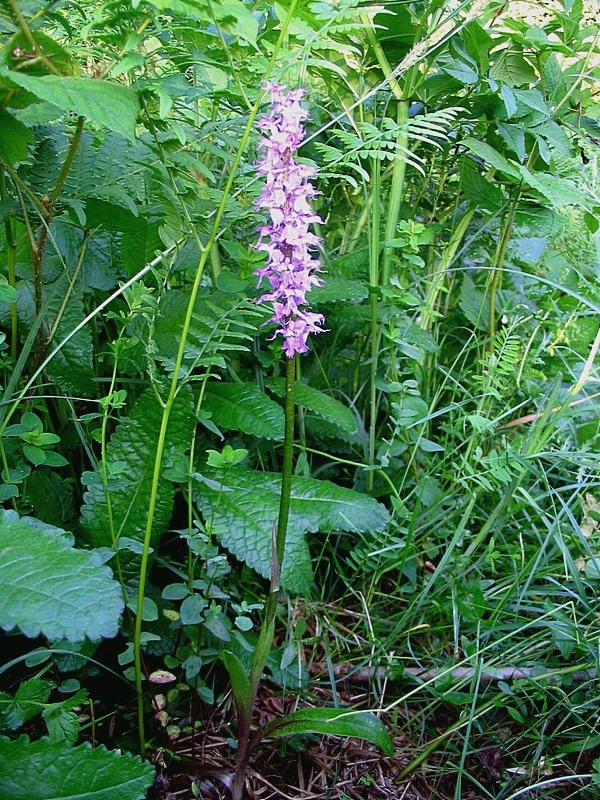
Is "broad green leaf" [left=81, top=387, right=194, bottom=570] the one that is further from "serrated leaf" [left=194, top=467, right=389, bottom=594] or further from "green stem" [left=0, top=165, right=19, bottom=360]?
"green stem" [left=0, top=165, right=19, bottom=360]

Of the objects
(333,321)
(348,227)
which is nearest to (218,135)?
(333,321)

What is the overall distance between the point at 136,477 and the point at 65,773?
50cm

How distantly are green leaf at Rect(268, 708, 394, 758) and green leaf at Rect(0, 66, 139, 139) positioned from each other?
830 millimetres

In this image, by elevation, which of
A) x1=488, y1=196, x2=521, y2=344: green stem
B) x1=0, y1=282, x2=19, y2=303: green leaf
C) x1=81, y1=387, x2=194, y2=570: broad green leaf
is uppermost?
x1=0, y1=282, x2=19, y2=303: green leaf

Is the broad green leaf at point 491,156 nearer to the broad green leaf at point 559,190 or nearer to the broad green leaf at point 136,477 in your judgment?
the broad green leaf at point 559,190

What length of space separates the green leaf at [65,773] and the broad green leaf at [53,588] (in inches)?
7.7

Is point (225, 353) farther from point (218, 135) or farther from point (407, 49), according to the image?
point (407, 49)

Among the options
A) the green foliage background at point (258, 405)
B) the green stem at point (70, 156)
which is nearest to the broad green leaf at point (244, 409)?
the green foliage background at point (258, 405)

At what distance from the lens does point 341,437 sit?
1.50 metres

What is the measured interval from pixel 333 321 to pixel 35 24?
889mm

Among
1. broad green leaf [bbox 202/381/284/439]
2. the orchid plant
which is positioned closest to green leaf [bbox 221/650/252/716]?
the orchid plant

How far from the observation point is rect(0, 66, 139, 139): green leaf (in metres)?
0.75

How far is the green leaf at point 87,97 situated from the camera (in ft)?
2.45

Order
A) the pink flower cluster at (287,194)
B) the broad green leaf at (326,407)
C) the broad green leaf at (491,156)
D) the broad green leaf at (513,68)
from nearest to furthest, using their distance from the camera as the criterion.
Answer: the pink flower cluster at (287,194) → the broad green leaf at (326,407) → the broad green leaf at (491,156) → the broad green leaf at (513,68)
